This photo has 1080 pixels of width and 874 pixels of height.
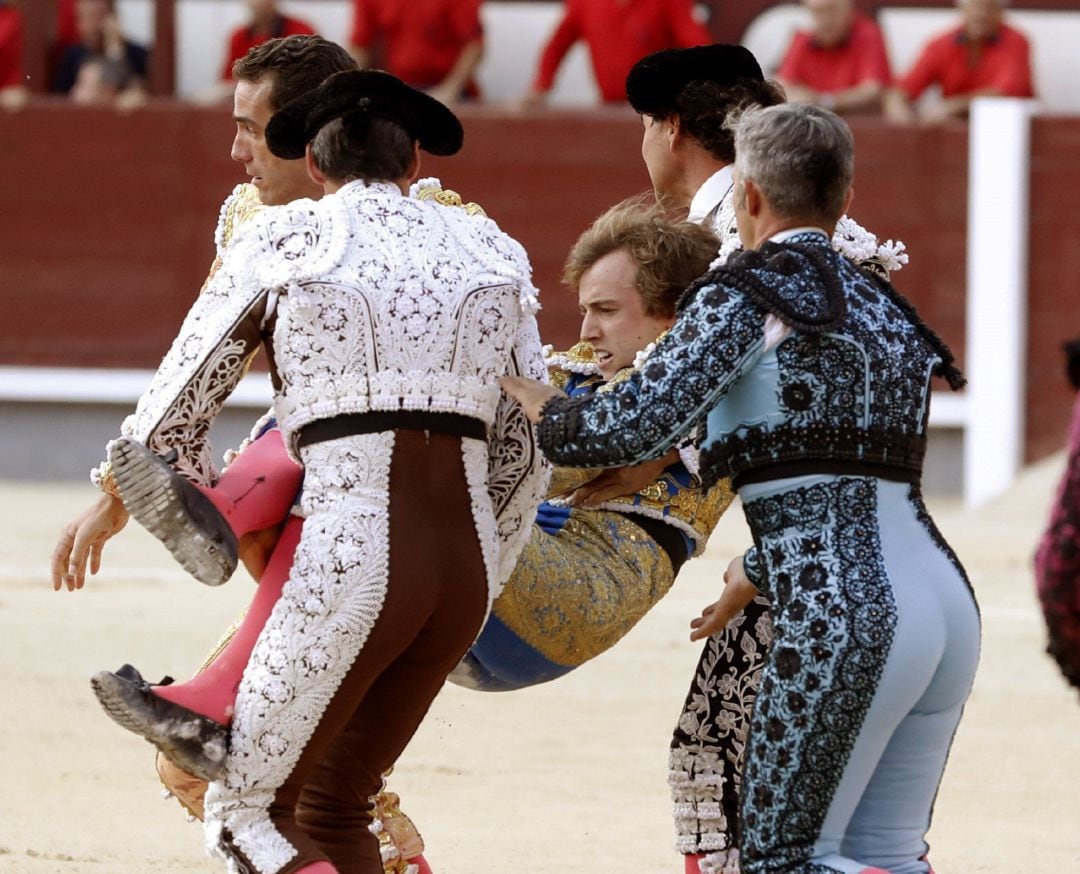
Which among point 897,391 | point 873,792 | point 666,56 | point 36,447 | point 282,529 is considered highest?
point 666,56

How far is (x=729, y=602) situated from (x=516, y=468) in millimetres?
389

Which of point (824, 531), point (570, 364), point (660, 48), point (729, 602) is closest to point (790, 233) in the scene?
point (824, 531)

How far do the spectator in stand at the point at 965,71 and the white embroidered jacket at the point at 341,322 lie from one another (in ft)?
25.3

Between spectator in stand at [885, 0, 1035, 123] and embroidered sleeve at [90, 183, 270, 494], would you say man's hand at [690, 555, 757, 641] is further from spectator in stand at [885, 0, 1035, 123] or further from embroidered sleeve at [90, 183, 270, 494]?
spectator in stand at [885, 0, 1035, 123]

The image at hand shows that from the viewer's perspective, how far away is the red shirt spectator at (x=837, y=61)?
10398mm

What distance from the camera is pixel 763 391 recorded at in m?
→ 2.88

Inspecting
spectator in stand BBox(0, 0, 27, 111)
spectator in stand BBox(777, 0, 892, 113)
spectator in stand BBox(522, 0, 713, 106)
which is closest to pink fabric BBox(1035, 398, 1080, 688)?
spectator in stand BBox(522, 0, 713, 106)

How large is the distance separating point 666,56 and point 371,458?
1028 millimetres

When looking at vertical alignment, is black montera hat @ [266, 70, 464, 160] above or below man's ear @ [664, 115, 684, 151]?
above

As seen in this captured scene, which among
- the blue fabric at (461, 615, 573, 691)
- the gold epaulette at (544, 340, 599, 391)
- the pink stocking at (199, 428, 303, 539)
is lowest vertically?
the blue fabric at (461, 615, 573, 691)

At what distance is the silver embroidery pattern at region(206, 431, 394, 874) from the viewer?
300 centimetres

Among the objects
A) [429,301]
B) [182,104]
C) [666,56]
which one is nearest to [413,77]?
[182,104]

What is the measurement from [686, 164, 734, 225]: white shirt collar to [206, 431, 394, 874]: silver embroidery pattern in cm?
86

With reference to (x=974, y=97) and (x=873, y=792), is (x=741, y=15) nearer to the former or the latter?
(x=974, y=97)
